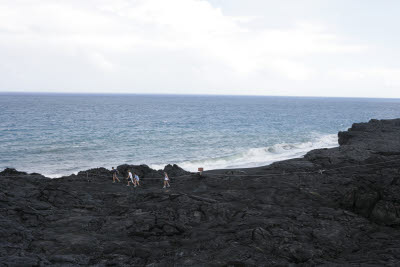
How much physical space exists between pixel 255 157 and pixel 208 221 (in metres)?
27.3

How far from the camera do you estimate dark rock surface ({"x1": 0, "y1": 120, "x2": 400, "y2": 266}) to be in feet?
40.7

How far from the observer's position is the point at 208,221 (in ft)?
53.1

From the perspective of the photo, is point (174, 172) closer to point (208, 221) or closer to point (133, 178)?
point (133, 178)

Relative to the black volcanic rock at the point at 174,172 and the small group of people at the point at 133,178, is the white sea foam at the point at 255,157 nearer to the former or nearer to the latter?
the black volcanic rock at the point at 174,172

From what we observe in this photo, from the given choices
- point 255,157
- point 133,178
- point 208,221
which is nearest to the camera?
point 208,221

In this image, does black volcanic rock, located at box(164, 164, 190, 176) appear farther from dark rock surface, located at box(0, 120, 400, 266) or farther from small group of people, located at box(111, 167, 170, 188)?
small group of people, located at box(111, 167, 170, 188)

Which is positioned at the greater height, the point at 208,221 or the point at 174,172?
the point at 174,172

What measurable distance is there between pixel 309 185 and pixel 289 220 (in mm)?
6469

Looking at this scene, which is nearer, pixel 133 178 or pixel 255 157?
pixel 133 178

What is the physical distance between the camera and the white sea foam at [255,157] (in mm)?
37219

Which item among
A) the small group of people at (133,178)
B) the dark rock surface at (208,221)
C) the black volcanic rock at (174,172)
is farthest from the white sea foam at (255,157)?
the dark rock surface at (208,221)

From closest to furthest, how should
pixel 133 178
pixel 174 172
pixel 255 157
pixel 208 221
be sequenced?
pixel 208 221
pixel 133 178
pixel 174 172
pixel 255 157

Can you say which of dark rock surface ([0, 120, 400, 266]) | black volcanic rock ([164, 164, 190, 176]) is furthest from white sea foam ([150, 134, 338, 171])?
dark rock surface ([0, 120, 400, 266])

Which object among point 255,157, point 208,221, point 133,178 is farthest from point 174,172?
point 255,157
